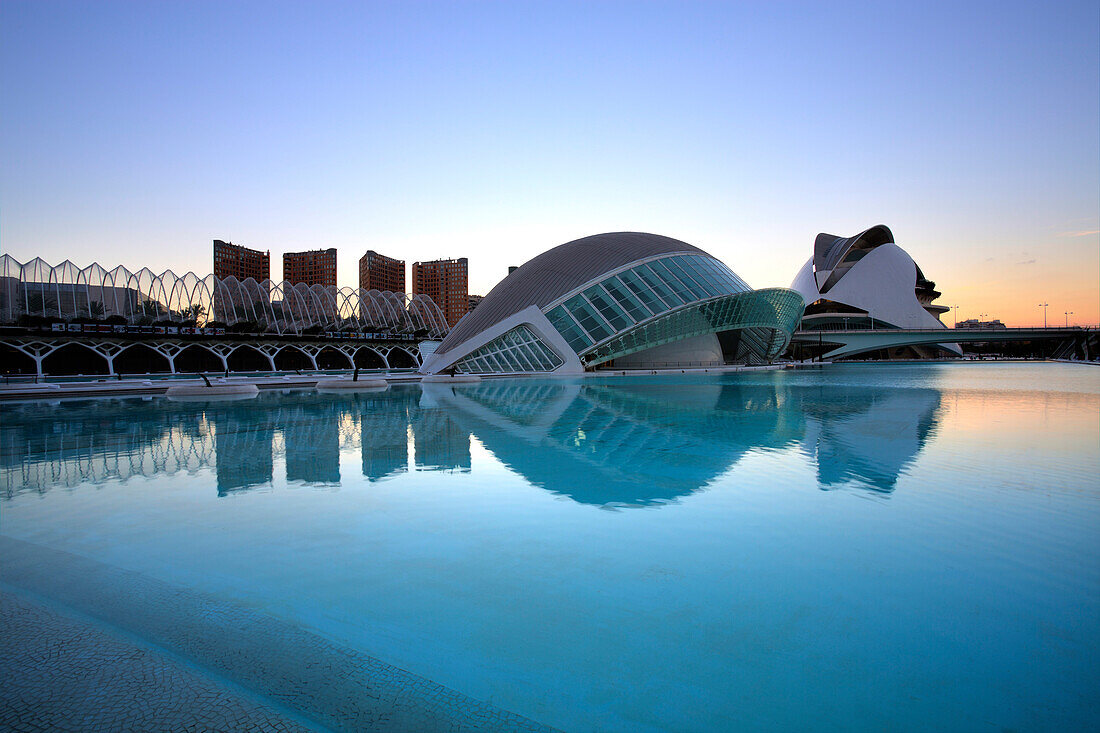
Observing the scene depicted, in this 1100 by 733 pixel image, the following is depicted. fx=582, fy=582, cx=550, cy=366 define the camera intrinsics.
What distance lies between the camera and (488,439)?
11461mm

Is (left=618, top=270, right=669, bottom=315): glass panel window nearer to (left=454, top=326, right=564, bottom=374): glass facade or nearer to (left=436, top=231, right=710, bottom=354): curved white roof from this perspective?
(left=436, top=231, right=710, bottom=354): curved white roof

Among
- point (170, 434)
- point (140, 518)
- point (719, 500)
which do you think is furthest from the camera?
point (170, 434)

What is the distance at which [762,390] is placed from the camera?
24469 millimetres

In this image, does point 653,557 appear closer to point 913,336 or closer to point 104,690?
point 104,690

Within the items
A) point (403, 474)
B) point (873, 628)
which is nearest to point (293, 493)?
point (403, 474)

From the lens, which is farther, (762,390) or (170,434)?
(762,390)

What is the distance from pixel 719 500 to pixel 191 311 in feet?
189

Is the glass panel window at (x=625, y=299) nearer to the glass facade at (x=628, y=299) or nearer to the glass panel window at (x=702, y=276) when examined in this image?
the glass facade at (x=628, y=299)

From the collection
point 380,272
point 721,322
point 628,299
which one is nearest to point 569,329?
point 628,299

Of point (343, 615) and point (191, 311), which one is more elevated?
point (191, 311)

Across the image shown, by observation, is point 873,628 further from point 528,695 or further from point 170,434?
point 170,434

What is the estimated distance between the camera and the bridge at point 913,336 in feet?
264

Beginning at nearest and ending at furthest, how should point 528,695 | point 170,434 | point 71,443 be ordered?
point 528,695 < point 71,443 < point 170,434

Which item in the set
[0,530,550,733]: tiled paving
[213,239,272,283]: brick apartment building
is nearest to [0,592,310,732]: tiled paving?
[0,530,550,733]: tiled paving
